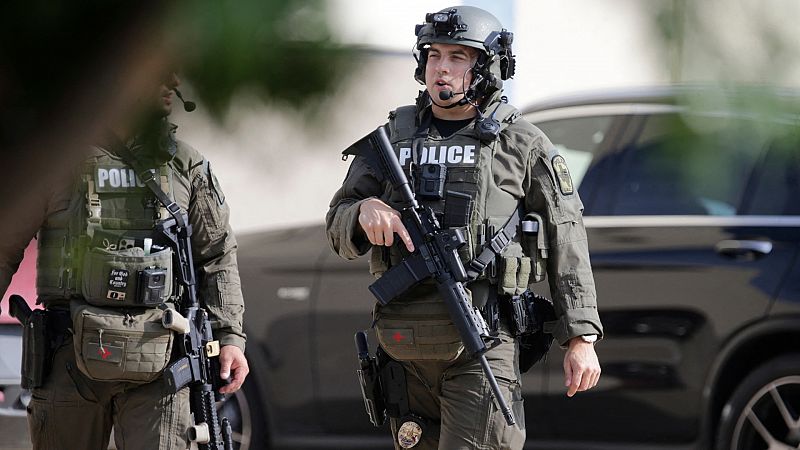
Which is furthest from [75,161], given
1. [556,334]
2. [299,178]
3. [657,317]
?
[657,317]

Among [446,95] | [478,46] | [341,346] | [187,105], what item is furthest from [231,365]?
[187,105]

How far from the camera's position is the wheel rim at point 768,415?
15.2 ft

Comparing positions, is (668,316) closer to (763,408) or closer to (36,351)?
(763,408)

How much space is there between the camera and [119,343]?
354 cm

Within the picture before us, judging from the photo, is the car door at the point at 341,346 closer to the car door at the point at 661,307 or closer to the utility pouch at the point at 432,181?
the car door at the point at 661,307

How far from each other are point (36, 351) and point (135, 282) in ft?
1.11

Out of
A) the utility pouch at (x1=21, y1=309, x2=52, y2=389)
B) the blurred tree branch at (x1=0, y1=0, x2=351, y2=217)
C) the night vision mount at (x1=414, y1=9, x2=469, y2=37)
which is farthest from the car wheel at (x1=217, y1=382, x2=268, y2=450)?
the blurred tree branch at (x1=0, y1=0, x2=351, y2=217)

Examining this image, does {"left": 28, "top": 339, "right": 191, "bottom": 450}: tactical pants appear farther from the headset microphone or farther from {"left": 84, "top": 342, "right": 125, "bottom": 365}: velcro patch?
the headset microphone

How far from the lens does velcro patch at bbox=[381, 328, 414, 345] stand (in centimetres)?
352

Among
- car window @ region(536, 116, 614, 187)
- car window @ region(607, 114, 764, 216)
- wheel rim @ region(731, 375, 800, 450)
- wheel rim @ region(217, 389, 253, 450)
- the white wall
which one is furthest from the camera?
wheel rim @ region(217, 389, 253, 450)

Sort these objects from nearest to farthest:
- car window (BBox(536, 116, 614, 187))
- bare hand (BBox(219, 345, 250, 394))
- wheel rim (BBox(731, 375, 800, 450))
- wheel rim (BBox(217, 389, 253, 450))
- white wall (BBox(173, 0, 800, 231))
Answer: white wall (BBox(173, 0, 800, 231)), bare hand (BBox(219, 345, 250, 394)), wheel rim (BBox(731, 375, 800, 450)), car window (BBox(536, 116, 614, 187)), wheel rim (BBox(217, 389, 253, 450))

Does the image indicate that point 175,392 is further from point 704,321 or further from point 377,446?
point 704,321

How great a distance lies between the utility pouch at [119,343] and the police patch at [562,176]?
3.85 feet

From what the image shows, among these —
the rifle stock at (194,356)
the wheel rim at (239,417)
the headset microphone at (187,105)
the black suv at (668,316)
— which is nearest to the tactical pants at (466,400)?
the rifle stock at (194,356)
